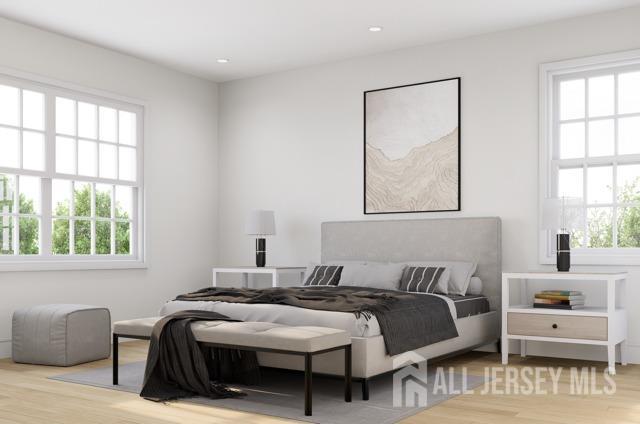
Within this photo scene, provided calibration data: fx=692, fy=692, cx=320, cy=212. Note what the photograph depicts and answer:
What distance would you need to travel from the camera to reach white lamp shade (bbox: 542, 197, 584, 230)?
5.54m

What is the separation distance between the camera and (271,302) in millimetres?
4820

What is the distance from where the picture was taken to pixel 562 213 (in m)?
5.55

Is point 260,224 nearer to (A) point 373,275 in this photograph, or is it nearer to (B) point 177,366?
(A) point 373,275

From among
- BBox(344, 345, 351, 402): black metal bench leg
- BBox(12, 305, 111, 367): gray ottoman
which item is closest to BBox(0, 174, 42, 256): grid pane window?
BBox(12, 305, 111, 367): gray ottoman

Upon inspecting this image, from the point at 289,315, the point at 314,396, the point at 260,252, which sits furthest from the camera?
the point at 260,252

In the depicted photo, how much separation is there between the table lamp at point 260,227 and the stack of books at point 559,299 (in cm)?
283

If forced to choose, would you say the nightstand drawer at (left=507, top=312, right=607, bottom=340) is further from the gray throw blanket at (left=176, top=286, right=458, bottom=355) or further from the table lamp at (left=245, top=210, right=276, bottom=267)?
the table lamp at (left=245, top=210, right=276, bottom=267)

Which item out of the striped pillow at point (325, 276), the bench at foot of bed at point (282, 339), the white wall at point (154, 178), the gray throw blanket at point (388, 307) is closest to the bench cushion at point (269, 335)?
the bench at foot of bed at point (282, 339)

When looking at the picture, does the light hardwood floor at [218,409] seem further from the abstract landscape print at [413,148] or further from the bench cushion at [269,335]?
the abstract landscape print at [413,148]

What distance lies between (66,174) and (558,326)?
14.7 feet

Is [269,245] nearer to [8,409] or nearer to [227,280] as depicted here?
[227,280]

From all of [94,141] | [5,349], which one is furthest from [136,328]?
[94,141]

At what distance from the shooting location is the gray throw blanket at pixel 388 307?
174 inches

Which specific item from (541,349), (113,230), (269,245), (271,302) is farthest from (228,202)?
(541,349)
